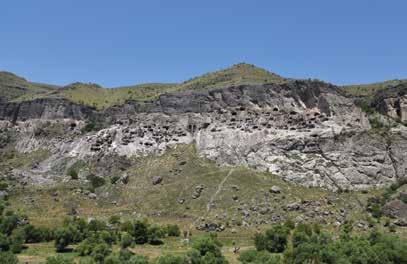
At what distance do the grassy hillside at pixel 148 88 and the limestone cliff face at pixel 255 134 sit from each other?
8.86 meters

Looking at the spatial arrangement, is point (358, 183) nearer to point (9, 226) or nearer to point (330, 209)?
point (330, 209)

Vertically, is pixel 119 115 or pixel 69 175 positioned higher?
pixel 119 115

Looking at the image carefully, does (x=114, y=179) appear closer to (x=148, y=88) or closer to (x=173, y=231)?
(x=173, y=231)

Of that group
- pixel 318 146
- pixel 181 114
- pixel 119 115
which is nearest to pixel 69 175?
pixel 119 115

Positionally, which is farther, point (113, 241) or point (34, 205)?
point (34, 205)

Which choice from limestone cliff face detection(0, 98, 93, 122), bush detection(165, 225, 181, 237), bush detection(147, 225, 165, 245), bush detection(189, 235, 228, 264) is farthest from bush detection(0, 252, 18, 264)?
limestone cliff face detection(0, 98, 93, 122)

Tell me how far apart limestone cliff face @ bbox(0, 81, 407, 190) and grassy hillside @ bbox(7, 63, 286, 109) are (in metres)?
8.86

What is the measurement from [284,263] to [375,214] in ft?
142

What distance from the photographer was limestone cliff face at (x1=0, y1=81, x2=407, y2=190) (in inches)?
4545

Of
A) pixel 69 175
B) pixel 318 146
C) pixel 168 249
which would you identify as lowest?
pixel 168 249

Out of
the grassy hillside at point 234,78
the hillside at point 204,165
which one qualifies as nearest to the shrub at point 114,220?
the hillside at point 204,165

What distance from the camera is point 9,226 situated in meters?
90.3

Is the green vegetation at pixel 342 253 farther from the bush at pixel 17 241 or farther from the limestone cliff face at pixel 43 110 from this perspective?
the limestone cliff face at pixel 43 110

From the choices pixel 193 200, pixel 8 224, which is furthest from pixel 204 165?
pixel 8 224
